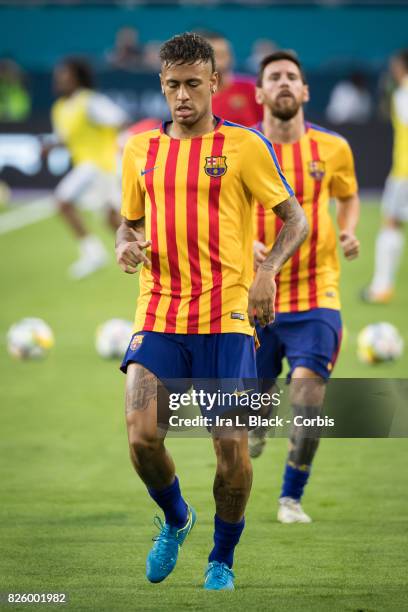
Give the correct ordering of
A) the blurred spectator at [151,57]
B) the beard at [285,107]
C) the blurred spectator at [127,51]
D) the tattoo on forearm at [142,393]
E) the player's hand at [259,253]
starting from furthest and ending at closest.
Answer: the blurred spectator at [127,51], the blurred spectator at [151,57], the beard at [285,107], the player's hand at [259,253], the tattoo on forearm at [142,393]

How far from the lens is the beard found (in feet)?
21.6

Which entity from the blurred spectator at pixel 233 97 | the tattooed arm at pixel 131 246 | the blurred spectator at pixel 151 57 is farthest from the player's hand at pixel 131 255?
the blurred spectator at pixel 151 57

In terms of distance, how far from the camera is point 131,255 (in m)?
5.11

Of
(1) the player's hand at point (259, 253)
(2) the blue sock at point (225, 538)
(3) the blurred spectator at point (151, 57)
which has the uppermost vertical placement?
(1) the player's hand at point (259, 253)

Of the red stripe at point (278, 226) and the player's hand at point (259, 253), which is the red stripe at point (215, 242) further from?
the red stripe at point (278, 226)

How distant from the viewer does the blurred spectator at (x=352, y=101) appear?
1022 inches

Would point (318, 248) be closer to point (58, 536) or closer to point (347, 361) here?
point (58, 536)

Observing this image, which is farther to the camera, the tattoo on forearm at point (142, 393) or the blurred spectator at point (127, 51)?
the blurred spectator at point (127, 51)

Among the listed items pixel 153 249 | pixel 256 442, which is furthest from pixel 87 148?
pixel 153 249

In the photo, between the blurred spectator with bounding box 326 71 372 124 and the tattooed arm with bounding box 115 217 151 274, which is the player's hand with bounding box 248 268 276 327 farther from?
the blurred spectator with bounding box 326 71 372 124

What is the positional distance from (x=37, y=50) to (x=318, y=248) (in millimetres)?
25575

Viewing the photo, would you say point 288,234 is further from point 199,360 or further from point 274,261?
point 199,360

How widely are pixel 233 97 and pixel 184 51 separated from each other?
136 inches

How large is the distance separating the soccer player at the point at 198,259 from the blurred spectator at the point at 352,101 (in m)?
20.9
